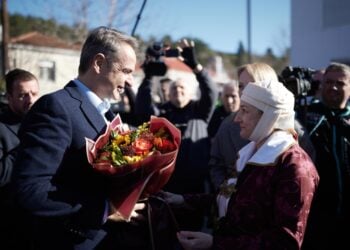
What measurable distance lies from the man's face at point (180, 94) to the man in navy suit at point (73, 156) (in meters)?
2.64

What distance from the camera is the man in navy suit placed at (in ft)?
5.55

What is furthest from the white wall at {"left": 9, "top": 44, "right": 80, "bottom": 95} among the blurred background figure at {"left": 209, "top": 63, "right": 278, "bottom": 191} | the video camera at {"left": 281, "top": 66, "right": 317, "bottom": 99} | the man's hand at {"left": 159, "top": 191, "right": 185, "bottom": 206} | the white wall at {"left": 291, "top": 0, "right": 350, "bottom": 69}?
the man's hand at {"left": 159, "top": 191, "right": 185, "bottom": 206}

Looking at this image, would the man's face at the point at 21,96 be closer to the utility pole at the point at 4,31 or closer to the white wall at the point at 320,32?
the utility pole at the point at 4,31

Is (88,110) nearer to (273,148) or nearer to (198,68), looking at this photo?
(273,148)

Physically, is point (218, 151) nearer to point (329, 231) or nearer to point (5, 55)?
point (329, 231)

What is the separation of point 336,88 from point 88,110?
2652 mm

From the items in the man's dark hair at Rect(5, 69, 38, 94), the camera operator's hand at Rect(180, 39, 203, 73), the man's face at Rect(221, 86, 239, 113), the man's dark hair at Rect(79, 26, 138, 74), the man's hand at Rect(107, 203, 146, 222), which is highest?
the man's dark hair at Rect(79, 26, 138, 74)

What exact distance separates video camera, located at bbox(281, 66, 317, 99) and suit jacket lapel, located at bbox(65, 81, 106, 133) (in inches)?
82.3

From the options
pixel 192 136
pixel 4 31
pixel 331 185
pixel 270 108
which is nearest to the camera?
pixel 270 108

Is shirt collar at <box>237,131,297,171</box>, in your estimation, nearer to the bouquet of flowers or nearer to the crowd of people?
the crowd of people

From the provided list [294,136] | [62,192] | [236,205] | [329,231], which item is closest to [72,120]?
[62,192]

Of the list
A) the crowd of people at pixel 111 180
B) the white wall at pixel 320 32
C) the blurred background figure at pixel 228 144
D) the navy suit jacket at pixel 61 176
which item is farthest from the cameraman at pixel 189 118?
the white wall at pixel 320 32

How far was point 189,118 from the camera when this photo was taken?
4590 mm

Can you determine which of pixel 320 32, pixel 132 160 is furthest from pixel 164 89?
pixel 320 32
